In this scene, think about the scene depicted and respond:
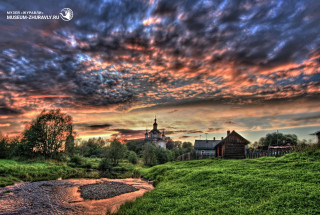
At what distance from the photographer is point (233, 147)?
124 feet

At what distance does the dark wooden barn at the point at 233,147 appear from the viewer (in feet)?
122

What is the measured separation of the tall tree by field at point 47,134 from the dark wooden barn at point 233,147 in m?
37.0

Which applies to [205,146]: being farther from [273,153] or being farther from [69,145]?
[69,145]

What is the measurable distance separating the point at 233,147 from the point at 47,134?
1664 inches

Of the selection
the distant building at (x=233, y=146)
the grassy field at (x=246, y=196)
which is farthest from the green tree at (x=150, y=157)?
the grassy field at (x=246, y=196)

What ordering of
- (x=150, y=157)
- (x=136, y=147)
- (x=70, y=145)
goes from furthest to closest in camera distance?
(x=136, y=147) → (x=150, y=157) → (x=70, y=145)

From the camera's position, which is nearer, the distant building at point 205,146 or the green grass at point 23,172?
the green grass at point 23,172

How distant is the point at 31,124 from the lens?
43406 mm

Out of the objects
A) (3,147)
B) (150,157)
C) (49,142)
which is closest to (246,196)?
(150,157)

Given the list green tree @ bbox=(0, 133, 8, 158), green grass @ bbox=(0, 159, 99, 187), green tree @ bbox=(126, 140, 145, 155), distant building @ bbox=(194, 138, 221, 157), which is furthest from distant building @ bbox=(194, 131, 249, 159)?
green tree @ bbox=(0, 133, 8, 158)

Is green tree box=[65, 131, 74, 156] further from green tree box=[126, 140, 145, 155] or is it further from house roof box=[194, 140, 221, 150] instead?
house roof box=[194, 140, 221, 150]

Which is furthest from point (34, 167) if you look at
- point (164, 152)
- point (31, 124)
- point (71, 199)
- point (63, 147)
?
point (164, 152)

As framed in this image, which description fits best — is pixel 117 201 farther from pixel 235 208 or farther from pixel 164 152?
pixel 164 152

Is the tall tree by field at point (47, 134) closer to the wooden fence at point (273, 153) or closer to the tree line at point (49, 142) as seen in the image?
the tree line at point (49, 142)
